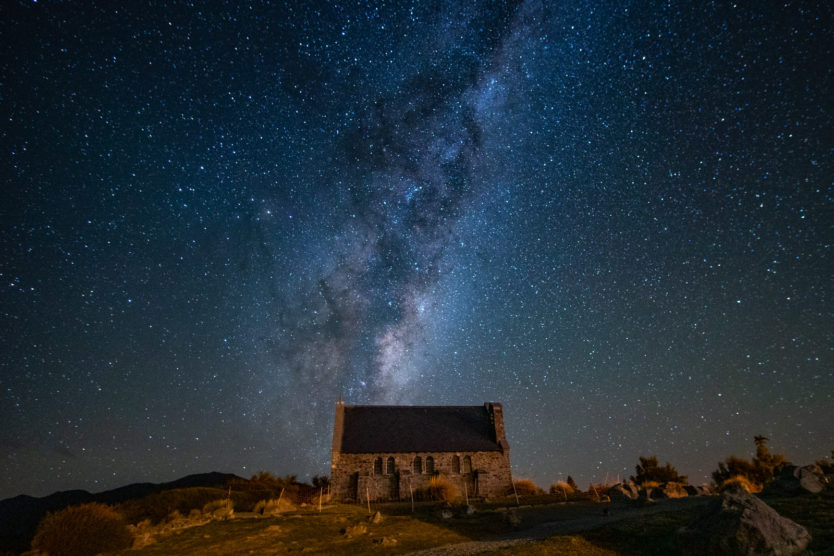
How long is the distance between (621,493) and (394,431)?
19.7 metres

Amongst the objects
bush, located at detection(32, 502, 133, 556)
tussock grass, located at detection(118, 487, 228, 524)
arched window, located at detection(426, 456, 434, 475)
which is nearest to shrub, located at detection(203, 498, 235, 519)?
tussock grass, located at detection(118, 487, 228, 524)

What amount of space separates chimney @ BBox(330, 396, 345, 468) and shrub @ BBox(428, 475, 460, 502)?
27.3 feet

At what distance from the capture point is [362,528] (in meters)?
17.2

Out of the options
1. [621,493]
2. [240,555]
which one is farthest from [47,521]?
[621,493]

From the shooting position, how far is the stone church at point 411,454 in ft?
111

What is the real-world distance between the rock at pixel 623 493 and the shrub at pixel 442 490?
11.2 meters

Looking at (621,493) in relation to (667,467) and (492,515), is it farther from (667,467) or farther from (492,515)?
(667,467)

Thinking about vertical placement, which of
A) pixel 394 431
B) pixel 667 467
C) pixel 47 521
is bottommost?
pixel 47 521

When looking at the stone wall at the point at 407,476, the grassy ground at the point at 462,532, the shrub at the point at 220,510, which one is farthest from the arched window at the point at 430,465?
the shrub at the point at 220,510

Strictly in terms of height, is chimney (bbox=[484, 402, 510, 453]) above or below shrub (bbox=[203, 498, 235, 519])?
above

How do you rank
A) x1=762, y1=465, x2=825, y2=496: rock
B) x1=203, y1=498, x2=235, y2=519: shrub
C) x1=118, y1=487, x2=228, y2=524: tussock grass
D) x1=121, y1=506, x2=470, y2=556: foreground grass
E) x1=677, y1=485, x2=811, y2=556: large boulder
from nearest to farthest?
x1=677, y1=485, x2=811, y2=556: large boulder, x1=121, y1=506, x2=470, y2=556: foreground grass, x1=762, y1=465, x2=825, y2=496: rock, x1=203, y1=498, x2=235, y2=519: shrub, x1=118, y1=487, x2=228, y2=524: tussock grass

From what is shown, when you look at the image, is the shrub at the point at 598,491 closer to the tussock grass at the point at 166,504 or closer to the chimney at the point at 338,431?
the chimney at the point at 338,431

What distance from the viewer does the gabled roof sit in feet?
117

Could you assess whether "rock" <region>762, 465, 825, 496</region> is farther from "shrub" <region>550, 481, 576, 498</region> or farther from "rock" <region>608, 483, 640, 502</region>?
"shrub" <region>550, 481, 576, 498</region>
